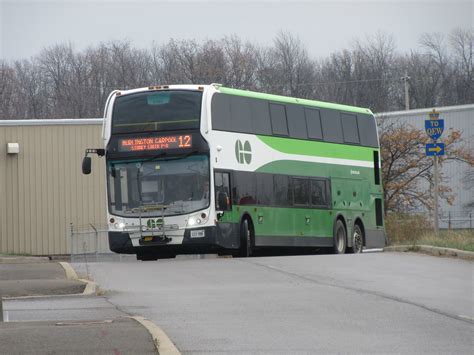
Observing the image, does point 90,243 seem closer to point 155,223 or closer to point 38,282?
point 155,223

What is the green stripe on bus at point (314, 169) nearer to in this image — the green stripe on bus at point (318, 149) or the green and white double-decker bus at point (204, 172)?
the green and white double-decker bus at point (204, 172)

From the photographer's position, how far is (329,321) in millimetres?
13180

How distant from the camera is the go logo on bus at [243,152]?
92.2ft

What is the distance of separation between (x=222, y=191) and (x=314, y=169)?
18.0 ft

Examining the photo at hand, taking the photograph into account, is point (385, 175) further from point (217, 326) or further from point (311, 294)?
point (217, 326)

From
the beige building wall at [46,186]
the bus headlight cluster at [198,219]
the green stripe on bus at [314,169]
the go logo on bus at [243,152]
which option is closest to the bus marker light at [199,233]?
the bus headlight cluster at [198,219]

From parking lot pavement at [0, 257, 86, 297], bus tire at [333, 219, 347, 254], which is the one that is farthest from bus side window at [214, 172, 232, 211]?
bus tire at [333, 219, 347, 254]

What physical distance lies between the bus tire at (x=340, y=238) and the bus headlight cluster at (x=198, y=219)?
6868 mm

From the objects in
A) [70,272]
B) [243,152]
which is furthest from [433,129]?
[70,272]

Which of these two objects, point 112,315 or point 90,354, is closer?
point 90,354

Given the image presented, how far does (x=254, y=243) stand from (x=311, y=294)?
39.8ft

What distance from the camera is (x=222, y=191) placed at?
2714 centimetres

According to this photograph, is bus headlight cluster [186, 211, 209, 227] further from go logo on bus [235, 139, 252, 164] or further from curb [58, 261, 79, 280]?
curb [58, 261, 79, 280]

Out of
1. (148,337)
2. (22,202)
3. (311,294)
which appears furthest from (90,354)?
(22,202)
